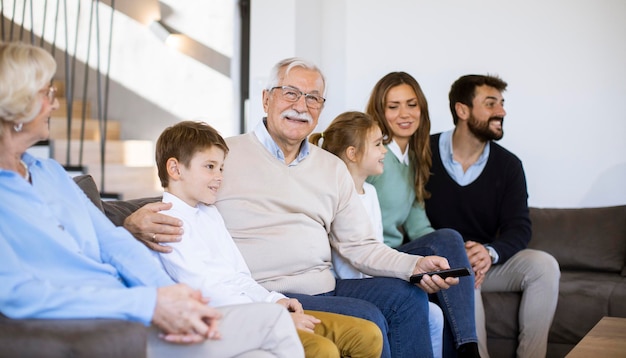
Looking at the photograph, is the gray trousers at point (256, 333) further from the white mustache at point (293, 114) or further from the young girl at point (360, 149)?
the young girl at point (360, 149)

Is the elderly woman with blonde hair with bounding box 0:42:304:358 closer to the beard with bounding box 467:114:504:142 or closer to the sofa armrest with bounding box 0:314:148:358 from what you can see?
the sofa armrest with bounding box 0:314:148:358

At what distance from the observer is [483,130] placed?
3689mm

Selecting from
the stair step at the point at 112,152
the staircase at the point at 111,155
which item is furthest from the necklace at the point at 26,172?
the stair step at the point at 112,152

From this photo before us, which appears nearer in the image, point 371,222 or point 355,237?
point 355,237

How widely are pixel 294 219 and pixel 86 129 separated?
372cm

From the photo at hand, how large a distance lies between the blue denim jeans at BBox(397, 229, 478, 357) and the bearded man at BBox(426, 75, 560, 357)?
1.46ft

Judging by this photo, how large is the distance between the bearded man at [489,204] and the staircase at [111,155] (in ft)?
7.94

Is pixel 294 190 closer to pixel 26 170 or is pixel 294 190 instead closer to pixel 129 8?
pixel 26 170

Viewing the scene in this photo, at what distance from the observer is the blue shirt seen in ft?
5.35

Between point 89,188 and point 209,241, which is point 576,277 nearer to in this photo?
point 209,241

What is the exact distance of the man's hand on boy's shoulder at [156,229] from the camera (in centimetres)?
218

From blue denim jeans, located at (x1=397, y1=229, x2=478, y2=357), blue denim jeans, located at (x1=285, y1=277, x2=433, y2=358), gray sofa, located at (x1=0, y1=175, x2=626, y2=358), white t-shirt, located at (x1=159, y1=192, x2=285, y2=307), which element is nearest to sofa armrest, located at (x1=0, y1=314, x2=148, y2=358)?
white t-shirt, located at (x1=159, y1=192, x2=285, y2=307)

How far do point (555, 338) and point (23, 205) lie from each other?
2.47m

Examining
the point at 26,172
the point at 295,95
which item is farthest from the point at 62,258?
the point at 295,95
